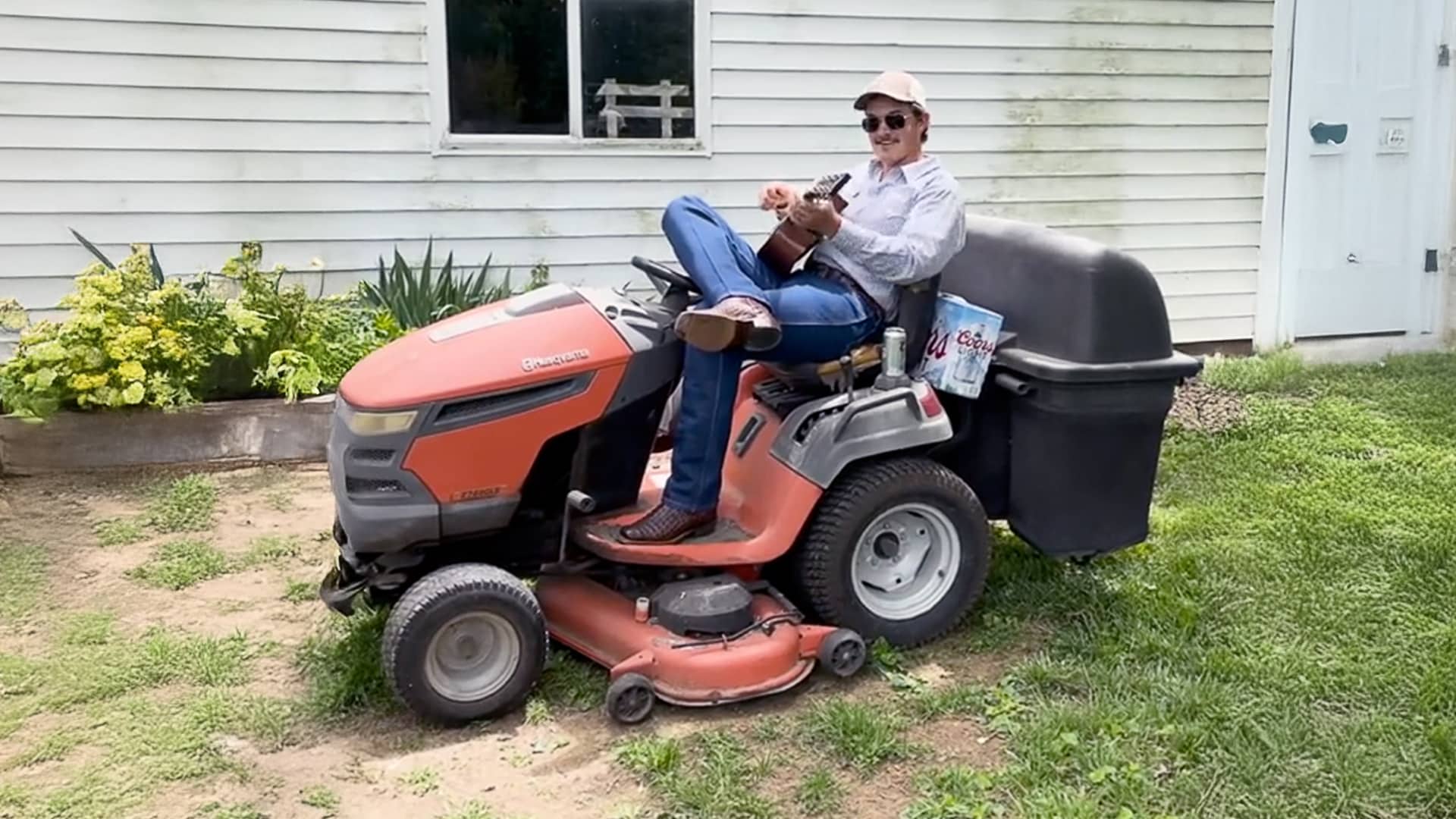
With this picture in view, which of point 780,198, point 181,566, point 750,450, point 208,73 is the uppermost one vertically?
point 208,73

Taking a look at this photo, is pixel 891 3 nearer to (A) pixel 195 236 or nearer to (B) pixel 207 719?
(A) pixel 195 236

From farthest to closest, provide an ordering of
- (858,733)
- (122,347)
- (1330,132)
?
(1330,132) < (122,347) < (858,733)

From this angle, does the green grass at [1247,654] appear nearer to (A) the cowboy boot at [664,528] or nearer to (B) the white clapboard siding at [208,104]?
(A) the cowboy boot at [664,528]

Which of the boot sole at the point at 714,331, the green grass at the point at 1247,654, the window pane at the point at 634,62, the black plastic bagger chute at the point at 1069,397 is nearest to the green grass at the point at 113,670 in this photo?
the boot sole at the point at 714,331

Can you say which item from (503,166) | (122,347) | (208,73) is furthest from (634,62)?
(122,347)

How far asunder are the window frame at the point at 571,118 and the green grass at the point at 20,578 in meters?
2.71

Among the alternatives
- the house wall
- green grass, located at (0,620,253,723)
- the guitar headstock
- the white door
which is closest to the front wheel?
the guitar headstock

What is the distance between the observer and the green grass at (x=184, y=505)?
4.69 meters

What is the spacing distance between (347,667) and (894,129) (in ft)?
6.48

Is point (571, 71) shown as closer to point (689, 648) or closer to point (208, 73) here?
point (208, 73)

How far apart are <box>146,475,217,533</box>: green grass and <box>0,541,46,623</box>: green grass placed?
410 mm

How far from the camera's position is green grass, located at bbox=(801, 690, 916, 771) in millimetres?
2969

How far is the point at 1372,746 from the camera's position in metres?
2.97

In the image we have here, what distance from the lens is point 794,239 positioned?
3549 millimetres
